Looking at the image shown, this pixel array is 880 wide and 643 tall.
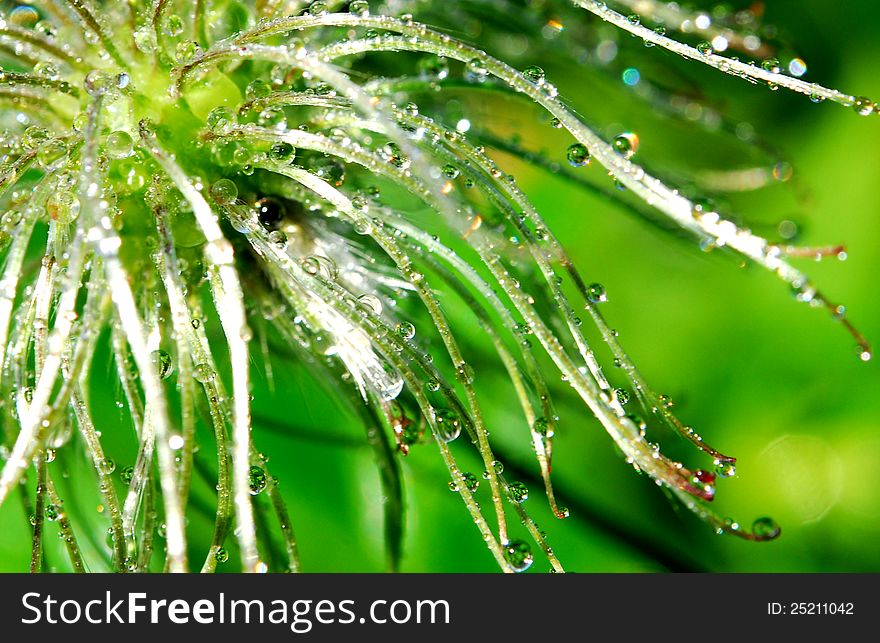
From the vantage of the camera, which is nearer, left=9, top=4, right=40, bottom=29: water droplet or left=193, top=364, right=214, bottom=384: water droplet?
left=193, top=364, right=214, bottom=384: water droplet

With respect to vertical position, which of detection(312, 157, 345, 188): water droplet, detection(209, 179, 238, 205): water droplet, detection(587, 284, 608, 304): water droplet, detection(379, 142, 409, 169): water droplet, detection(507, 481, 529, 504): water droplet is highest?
detection(312, 157, 345, 188): water droplet

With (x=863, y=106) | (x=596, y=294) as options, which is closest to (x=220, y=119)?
(x=596, y=294)

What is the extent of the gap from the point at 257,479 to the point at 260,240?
0.22 m

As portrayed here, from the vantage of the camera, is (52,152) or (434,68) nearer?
(52,152)

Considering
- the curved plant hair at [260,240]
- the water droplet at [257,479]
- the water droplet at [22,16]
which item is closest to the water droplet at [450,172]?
the curved plant hair at [260,240]

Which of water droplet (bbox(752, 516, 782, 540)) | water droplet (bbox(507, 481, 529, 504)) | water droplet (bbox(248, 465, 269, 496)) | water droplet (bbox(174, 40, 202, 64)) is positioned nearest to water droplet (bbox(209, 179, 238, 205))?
water droplet (bbox(174, 40, 202, 64))

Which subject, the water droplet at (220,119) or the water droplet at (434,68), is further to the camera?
the water droplet at (434,68)

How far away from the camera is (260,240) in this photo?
0.73 meters

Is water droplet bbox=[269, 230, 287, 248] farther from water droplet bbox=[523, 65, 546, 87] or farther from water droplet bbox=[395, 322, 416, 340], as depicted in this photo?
water droplet bbox=[523, 65, 546, 87]

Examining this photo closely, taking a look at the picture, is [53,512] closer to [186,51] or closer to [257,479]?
[257,479]

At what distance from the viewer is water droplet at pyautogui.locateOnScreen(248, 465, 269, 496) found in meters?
0.75

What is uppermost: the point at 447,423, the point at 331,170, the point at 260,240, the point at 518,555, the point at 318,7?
the point at 318,7

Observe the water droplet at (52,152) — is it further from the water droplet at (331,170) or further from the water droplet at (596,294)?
the water droplet at (596,294)

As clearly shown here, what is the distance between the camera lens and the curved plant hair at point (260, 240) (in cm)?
65
